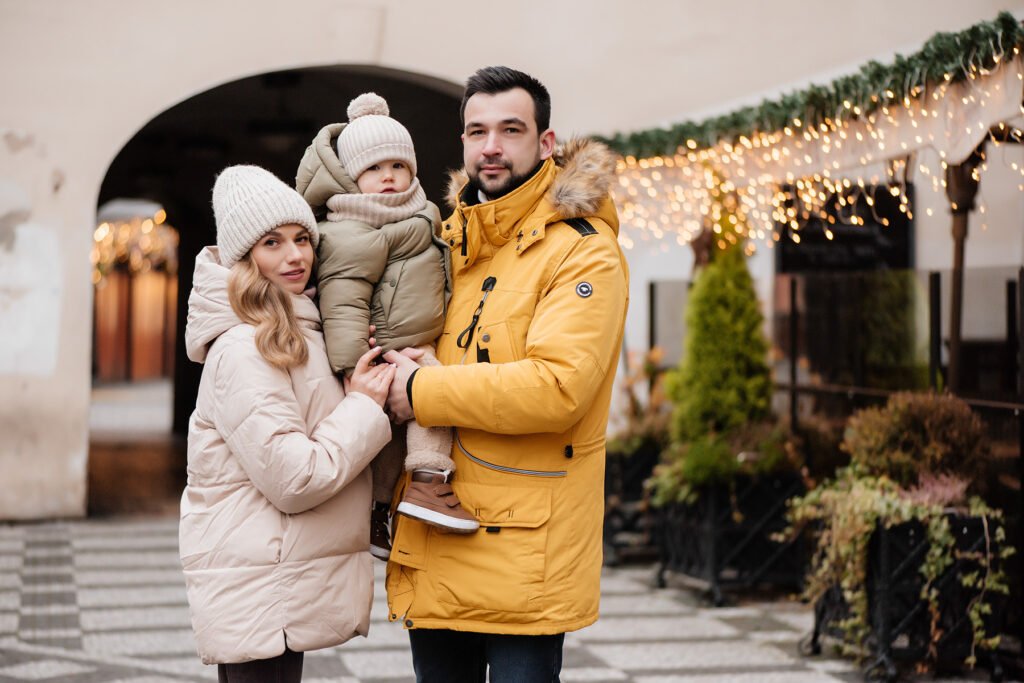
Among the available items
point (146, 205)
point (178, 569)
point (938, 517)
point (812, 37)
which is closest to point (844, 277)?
point (938, 517)

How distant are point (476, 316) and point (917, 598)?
349 cm

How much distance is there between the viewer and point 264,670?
117 inches

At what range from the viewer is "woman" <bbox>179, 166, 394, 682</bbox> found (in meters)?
2.85

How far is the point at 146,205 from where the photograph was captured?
97.7 feet

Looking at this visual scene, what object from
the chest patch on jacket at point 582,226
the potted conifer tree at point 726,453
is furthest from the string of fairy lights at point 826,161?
the chest patch on jacket at point 582,226

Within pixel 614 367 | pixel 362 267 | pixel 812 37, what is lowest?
pixel 614 367

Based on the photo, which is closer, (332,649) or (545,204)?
(545,204)

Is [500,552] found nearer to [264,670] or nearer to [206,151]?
[264,670]

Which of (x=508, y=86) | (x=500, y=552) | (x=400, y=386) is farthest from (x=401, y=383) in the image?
(x=508, y=86)

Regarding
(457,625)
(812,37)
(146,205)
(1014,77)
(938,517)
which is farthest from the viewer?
(146,205)

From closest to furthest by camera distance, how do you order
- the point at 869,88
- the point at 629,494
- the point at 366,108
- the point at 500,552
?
the point at 500,552
the point at 366,108
the point at 869,88
the point at 629,494

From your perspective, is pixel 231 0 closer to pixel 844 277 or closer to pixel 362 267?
pixel 844 277

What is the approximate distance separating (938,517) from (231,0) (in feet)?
23.1

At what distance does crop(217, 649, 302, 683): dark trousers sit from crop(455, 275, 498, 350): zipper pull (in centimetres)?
82
